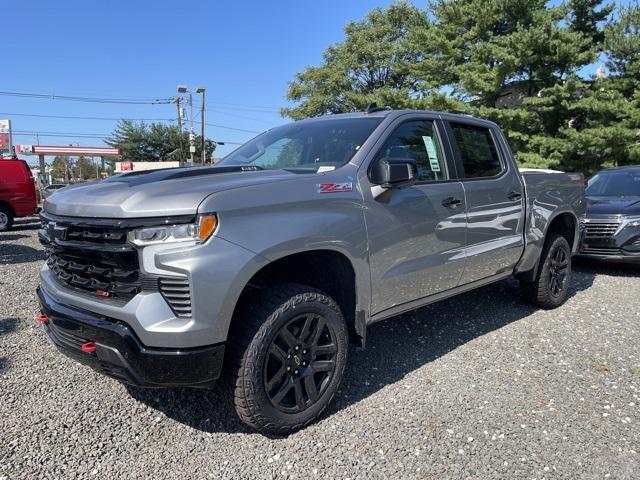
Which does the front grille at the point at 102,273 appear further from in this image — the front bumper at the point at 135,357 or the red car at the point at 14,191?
the red car at the point at 14,191

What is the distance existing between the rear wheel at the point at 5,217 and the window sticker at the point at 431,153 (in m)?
12.9

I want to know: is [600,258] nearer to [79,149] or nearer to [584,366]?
[584,366]

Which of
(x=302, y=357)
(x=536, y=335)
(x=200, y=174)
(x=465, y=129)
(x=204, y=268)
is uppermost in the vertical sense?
(x=465, y=129)

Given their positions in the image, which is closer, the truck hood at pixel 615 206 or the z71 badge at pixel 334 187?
the z71 badge at pixel 334 187

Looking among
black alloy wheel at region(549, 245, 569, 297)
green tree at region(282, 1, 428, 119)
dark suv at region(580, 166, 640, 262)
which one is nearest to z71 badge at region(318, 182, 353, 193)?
black alloy wheel at region(549, 245, 569, 297)

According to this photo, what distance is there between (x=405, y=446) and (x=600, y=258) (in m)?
5.56

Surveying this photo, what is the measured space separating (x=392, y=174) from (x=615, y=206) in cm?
559

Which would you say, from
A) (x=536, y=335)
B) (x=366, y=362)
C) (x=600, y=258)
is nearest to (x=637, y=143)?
(x=600, y=258)

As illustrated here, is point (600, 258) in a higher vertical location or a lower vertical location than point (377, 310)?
lower

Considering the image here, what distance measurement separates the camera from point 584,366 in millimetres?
3719

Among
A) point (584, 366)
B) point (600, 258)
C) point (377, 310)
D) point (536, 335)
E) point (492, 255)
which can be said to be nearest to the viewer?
point (377, 310)

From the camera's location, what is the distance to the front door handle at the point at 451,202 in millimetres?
3550

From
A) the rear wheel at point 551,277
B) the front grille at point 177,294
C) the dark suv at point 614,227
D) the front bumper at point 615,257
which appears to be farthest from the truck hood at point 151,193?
the front bumper at point 615,257

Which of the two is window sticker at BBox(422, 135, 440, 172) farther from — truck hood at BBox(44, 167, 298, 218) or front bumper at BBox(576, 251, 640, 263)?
front bumper at BBox(576, 251, 640, 263)
